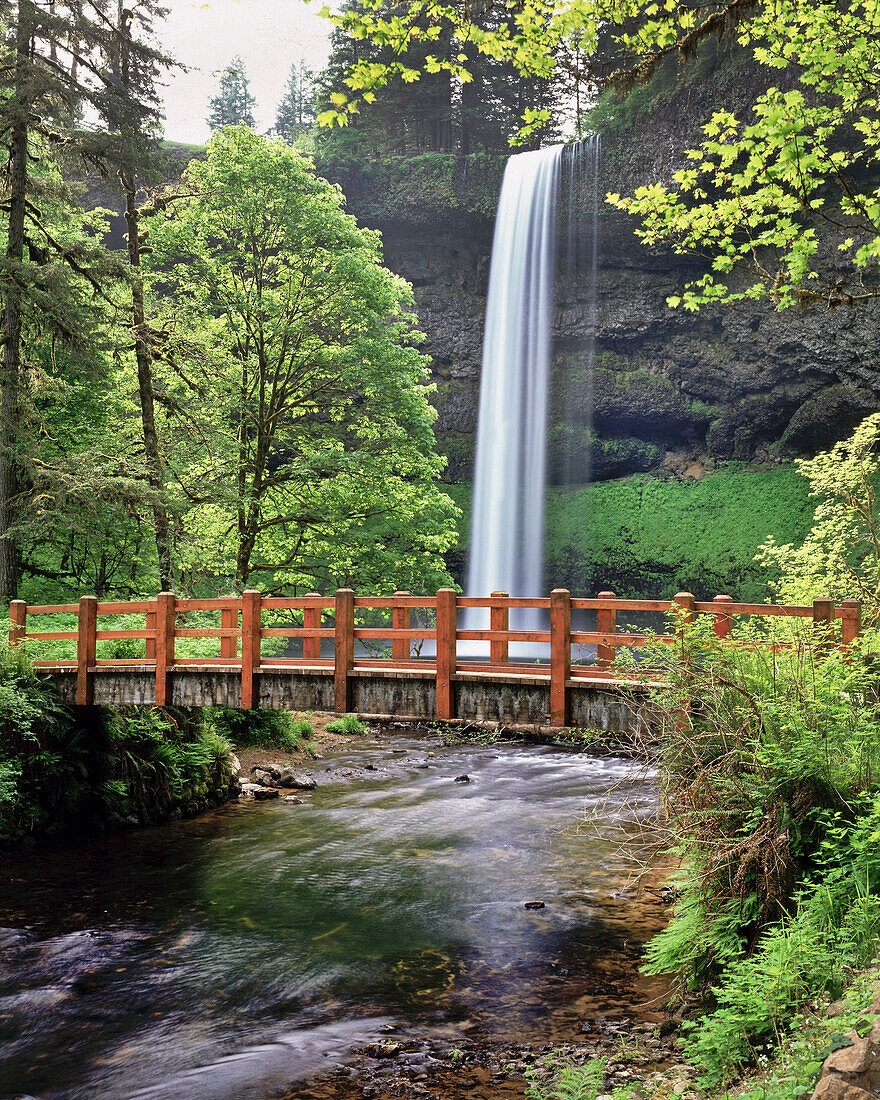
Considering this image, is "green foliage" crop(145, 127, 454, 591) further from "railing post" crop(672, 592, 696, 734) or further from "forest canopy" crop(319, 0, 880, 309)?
"railing post" crop(672, 592, 696, 734)

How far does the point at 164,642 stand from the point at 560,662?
18.0 feet

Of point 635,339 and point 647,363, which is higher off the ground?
point 635,339

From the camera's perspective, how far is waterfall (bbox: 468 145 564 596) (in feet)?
104

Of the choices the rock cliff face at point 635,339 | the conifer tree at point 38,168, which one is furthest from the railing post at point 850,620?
the rock cliff face at point 635,339

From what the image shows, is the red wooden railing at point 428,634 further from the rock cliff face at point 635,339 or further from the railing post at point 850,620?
the rock cliff face at point 635,339

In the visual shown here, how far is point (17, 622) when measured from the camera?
12320 millimetres

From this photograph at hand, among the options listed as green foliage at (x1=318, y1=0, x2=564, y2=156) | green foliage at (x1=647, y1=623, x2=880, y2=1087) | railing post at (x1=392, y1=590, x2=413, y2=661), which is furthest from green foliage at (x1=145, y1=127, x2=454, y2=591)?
green foliage at (x1=318, y1=0, x2=564, y2=156)

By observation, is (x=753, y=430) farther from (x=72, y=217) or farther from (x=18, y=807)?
(x=18, y=807)

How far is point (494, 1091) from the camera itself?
5.36 meters

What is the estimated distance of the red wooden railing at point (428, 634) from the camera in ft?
25.6

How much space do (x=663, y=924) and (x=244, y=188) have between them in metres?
15.9

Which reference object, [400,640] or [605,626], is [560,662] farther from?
[400,640]

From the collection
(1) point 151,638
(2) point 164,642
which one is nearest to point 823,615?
(2) point 164,642

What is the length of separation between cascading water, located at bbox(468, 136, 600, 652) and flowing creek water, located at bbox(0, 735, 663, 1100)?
1960 centimetres
